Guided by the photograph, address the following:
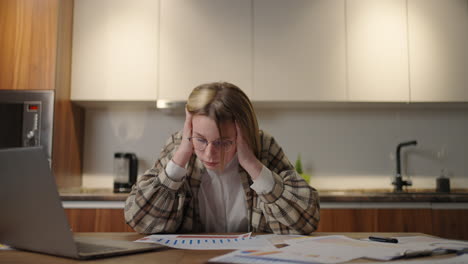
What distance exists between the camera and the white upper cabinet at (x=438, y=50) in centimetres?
275

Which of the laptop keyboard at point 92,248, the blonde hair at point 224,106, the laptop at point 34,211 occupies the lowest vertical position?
the laptop keyboard at point 92,248

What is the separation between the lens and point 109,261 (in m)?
0.81

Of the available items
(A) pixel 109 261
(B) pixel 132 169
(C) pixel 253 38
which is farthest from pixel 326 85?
(A) pixel 109 261

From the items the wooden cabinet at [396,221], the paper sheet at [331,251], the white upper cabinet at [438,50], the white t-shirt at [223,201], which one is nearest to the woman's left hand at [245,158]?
the white t-shirt at [223,201]

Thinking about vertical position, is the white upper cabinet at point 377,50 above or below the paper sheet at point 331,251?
above

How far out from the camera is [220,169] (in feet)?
4.70

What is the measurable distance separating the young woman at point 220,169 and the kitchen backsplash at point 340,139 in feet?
4.92

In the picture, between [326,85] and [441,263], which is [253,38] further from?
[441,263]

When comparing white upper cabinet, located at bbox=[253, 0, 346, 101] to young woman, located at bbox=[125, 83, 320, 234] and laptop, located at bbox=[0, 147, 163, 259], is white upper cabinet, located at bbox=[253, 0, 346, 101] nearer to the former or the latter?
young woman, located at bbox=[125, 83, 320, 234]

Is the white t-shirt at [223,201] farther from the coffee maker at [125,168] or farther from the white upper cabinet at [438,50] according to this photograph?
the white upper cabinet at [438,50]

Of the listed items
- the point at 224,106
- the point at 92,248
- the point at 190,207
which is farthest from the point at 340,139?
the point at 92,248

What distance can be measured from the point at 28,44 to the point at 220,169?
178cm

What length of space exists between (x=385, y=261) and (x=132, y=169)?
2.29 meters

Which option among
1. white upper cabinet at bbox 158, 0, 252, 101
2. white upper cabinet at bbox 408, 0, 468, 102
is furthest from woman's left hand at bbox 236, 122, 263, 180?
white upper cabinet at bbox 408, 0, 468, 102
